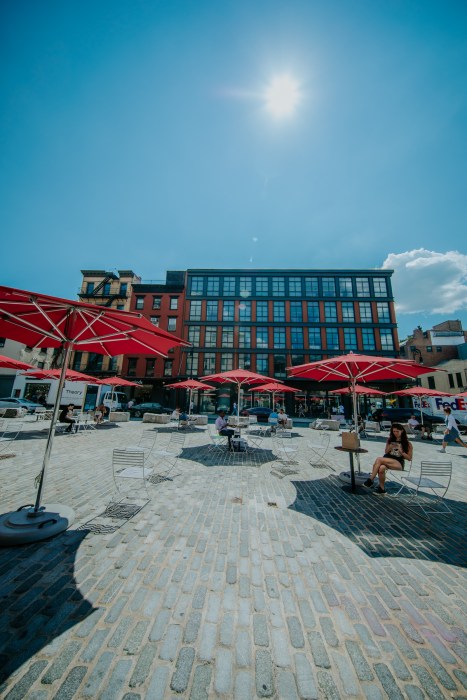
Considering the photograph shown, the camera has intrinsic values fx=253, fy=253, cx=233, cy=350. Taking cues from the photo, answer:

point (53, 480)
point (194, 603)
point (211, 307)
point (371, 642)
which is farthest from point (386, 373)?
point (211, 307)

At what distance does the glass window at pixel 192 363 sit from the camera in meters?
32.8

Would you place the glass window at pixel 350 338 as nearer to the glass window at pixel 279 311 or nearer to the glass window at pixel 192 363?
the glass window at pixel 279 311

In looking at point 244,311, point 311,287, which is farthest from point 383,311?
point 244,311

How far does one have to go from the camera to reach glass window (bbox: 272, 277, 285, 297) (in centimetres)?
3509

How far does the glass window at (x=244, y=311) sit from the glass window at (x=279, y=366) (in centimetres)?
657

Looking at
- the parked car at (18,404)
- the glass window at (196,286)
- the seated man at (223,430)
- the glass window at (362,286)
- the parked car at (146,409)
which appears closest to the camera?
the seated man at (223,430)

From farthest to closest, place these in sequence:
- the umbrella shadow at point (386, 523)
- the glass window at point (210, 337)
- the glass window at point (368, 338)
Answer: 1. the glass window at point (210, 337)
2. the glass window at point (368, 338)
3. the umbrella shadow at point (386, 523)

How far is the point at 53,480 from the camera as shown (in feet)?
19.3

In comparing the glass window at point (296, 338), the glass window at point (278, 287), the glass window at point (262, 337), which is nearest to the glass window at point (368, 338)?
the glass window at point (296, 338)

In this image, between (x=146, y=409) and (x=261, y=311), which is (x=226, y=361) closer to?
(x=261, y=311)

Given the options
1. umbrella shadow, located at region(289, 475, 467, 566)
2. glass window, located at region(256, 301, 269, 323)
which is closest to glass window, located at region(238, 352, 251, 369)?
glass window, located at region(256, 301, 269, 323)

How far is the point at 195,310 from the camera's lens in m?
35.2

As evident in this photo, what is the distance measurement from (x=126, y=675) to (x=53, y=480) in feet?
17.5

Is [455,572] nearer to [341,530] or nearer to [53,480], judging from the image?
[341,530]
